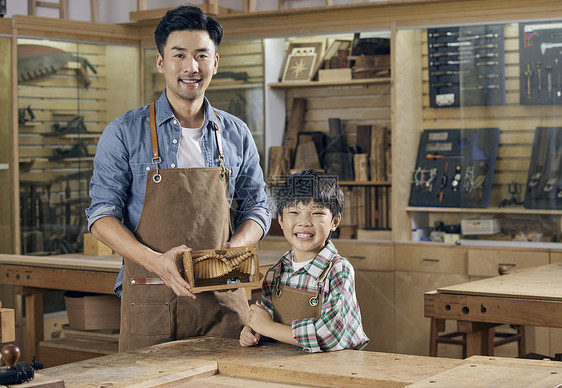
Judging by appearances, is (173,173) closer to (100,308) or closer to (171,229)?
(171,229)

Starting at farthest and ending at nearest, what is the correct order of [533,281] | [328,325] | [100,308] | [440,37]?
[440,37] < [100,308] < [533,281] < [328,325]

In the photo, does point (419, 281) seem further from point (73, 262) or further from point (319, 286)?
point (319, 286)

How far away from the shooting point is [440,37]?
18.5 ft

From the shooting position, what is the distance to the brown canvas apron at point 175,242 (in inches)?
97.7

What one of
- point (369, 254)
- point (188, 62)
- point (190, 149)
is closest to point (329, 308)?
point (190, 149)

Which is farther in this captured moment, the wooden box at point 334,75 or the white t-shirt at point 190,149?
the wooden box at point 334,75

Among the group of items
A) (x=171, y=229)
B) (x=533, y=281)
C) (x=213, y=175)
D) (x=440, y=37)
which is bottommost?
(x=533, y=281)

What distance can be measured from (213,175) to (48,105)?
12.8 ft

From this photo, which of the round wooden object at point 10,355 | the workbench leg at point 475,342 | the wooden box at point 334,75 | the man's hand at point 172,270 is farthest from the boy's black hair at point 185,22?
the wooden box at point 334,75

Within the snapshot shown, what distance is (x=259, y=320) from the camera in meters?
2.28

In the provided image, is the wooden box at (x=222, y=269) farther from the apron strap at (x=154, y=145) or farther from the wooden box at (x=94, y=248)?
the wooden box at (x=94, y=248)

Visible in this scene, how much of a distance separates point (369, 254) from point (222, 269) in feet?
11.1

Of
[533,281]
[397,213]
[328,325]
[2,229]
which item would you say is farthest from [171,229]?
[2,229]

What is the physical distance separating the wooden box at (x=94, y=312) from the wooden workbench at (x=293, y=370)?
2502 millimetres
